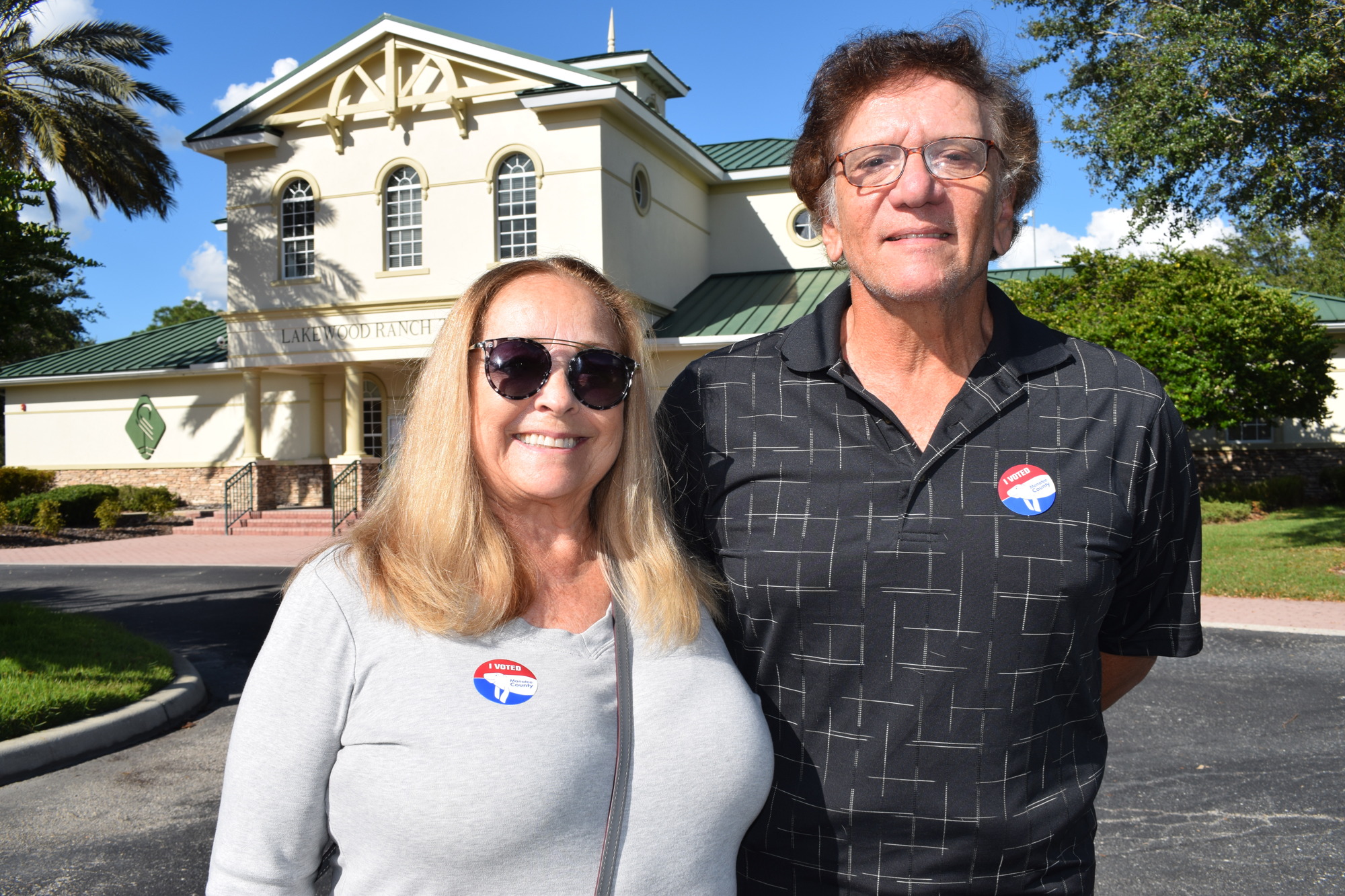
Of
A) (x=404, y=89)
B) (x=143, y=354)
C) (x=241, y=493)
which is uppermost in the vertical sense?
(x=404, y=89)

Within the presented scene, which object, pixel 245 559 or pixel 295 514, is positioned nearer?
pixel 245 559

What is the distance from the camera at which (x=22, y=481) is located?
1006 inches

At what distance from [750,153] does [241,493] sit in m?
16.2

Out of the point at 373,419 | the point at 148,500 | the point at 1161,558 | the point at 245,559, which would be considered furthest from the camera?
the point at 373,419

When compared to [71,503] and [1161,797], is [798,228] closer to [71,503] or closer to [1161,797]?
[71,503]

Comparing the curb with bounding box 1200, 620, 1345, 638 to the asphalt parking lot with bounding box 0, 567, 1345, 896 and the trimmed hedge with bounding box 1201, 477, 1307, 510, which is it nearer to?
the asphalt parking lot with bounding box 0, 567, 1345, 896

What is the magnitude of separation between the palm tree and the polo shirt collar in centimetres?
2420

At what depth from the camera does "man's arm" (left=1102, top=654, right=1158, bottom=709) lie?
2596 millimetres

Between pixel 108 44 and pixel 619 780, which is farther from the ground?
pixel 108 44

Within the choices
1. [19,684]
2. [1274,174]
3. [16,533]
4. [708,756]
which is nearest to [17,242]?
[19,684]

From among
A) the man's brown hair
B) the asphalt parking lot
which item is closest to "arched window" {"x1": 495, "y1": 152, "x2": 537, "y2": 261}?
the asphalt parking lot

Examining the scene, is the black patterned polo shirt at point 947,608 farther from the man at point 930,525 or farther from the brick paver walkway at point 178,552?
the brick paver walkway at point 178,552

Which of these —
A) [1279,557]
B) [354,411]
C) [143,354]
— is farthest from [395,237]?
[1279,557]

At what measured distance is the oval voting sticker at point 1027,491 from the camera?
2105mm
